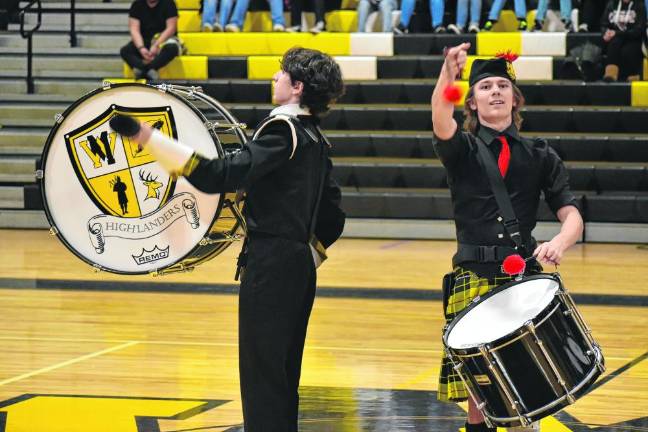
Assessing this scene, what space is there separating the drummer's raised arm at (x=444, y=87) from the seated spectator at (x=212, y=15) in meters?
10.5

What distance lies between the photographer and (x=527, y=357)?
3.87 m

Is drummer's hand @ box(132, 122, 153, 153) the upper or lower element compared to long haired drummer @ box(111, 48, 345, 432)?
upper

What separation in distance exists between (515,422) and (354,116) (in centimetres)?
957

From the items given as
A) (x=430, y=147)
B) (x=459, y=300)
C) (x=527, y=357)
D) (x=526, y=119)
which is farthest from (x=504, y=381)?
(x=526, y=119)

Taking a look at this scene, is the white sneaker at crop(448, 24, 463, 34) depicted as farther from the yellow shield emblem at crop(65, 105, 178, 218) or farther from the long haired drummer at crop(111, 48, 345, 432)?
the long haired drummer at crop(111, 48, 345, 432)

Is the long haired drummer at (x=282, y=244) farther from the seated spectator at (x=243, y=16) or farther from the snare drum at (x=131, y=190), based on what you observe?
the seated spectator at (x=243, y=16)

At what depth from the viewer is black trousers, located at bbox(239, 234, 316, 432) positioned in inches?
155

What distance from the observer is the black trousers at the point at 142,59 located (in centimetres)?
1355

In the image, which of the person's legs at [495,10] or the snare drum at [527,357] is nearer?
the snare drum at [527,357]

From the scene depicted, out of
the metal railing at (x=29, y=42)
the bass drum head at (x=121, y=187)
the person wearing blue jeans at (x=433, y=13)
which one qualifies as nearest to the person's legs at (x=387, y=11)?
the person wearing blue jeans at (x=433, y=13)

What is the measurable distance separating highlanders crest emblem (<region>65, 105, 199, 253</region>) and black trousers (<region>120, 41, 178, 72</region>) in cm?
905

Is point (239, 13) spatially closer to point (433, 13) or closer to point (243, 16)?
point (243, 16)

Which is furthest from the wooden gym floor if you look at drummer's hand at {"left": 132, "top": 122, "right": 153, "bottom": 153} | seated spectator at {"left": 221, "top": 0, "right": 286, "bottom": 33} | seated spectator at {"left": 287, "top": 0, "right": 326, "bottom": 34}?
seated spectator at {"left": 221, "top": 0, "right": 286, "bottom": 33}

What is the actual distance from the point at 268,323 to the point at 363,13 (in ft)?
34.4
